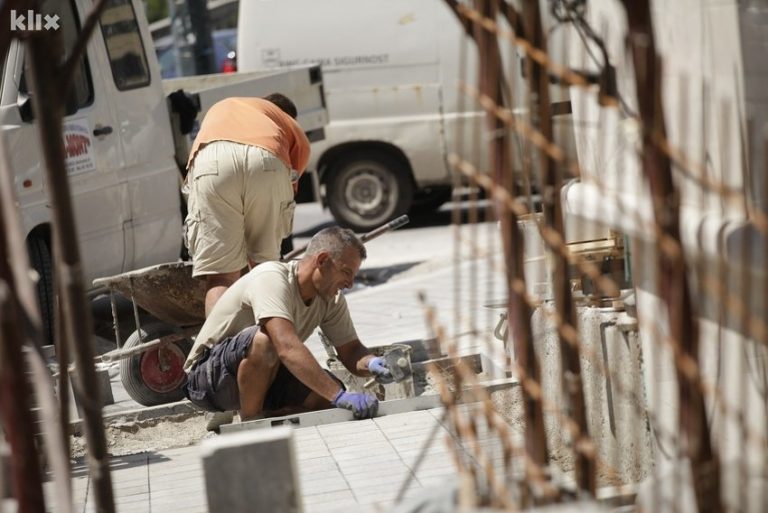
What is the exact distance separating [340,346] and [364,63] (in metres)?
6.64

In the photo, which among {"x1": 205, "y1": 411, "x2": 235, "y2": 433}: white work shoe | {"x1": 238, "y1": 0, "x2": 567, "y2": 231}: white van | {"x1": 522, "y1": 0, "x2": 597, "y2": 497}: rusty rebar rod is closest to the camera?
{"x1": 522, "y1": 0, "x2": 597, "y2": 497}: rusty rebar rod

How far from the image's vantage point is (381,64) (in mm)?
12992

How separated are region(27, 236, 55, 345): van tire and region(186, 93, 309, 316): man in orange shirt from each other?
1.37 m

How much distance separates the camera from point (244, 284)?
6.51 meters

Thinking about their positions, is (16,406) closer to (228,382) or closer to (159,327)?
(228,382)

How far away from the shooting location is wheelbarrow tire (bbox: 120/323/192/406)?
24.4 feet

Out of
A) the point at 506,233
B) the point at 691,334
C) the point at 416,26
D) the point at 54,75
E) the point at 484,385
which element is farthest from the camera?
the point at 416,26

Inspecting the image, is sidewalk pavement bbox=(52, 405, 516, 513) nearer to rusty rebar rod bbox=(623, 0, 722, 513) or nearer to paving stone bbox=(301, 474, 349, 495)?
paving stone bbox=(301, 474, 349, 495)

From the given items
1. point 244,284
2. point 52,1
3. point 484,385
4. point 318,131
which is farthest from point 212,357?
point 318,131

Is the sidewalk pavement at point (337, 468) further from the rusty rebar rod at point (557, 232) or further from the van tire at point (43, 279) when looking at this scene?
the van tire at point (43, 279)

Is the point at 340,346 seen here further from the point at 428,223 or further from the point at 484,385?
the point at 428,223

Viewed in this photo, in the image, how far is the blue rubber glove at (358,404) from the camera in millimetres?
6141

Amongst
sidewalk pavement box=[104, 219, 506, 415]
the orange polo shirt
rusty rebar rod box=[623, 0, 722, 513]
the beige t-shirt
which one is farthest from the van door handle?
rusty rebar rod box=[623, 0, 722, 513]

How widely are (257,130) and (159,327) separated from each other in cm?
127
